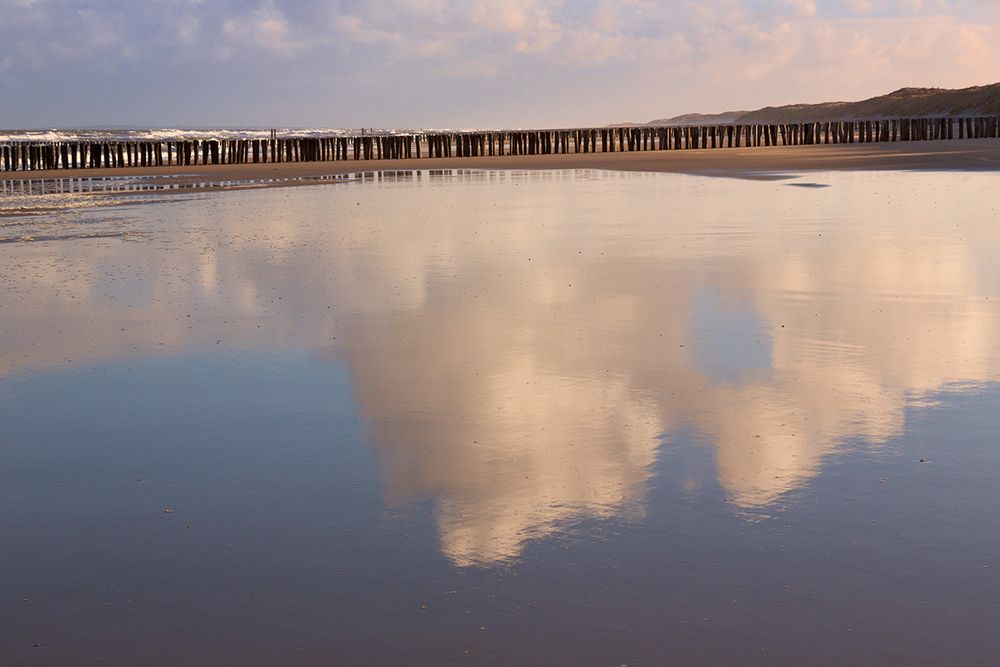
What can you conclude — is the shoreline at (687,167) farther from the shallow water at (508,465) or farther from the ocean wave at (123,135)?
the ocean wave at (123,135)

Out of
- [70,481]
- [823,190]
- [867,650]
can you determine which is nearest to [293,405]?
[70,481]

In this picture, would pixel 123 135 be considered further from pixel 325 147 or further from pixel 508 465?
pixel 508 465

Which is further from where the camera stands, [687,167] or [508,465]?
[687,167]

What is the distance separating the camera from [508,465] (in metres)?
5.55

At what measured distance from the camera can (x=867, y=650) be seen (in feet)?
11.9

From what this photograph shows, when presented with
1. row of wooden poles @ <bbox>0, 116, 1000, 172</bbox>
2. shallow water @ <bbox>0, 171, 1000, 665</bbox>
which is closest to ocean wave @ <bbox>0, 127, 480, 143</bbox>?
row of wooden poles @ <bbox>0, 116, 1000, 172</bbox>

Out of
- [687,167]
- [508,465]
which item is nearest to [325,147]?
[687,167]

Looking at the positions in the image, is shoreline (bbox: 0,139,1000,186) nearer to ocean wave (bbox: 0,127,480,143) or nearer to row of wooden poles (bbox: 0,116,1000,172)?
row of wooden poles (bbox: 0,116,1000,172)

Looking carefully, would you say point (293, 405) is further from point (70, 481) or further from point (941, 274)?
point (941, 274)

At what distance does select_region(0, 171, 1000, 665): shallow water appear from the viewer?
3887 mm

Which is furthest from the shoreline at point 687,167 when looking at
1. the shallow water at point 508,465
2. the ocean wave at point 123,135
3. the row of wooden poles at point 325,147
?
the ocean wave at point 123,135

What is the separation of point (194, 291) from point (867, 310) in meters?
5.99

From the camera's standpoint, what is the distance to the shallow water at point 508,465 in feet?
12.8

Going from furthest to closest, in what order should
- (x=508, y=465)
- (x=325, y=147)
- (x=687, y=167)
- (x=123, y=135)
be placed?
(x=123, y=135) → (x=325, y=147) → (x=687, y=167) → (x=508, y=465)
